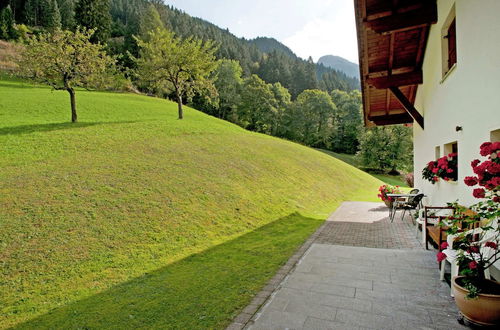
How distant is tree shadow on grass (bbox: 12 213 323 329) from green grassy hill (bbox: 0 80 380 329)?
0.9 inches

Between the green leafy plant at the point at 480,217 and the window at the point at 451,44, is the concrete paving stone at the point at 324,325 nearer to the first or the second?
the green leafy plant at the point at 480,217

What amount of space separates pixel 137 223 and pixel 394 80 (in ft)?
28.6

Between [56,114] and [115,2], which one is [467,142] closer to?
[56,114]

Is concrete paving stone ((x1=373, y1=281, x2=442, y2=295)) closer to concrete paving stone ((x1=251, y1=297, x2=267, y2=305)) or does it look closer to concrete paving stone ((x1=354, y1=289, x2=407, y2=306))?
concrete paving stone ((x1=354, y1=289, x2=407, y2=306))

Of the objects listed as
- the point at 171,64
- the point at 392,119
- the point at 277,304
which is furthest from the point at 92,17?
the point at 277,304

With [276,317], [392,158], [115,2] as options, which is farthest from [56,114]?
[115,2]

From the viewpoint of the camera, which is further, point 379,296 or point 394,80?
point 394,80

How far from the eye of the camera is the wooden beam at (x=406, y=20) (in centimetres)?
631

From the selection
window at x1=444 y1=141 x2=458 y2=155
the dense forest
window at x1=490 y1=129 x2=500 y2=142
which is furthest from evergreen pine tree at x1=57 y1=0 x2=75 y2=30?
window at x1=490 y1=129 x2=500 y2=142

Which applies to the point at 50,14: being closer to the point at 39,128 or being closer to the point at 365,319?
the point at 39,128

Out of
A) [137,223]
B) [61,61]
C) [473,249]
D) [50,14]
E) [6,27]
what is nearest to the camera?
[473,249]

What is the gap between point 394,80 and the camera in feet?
28.4

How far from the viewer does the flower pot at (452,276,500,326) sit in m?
3.08

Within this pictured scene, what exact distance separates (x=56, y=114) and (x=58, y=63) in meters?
5.18
